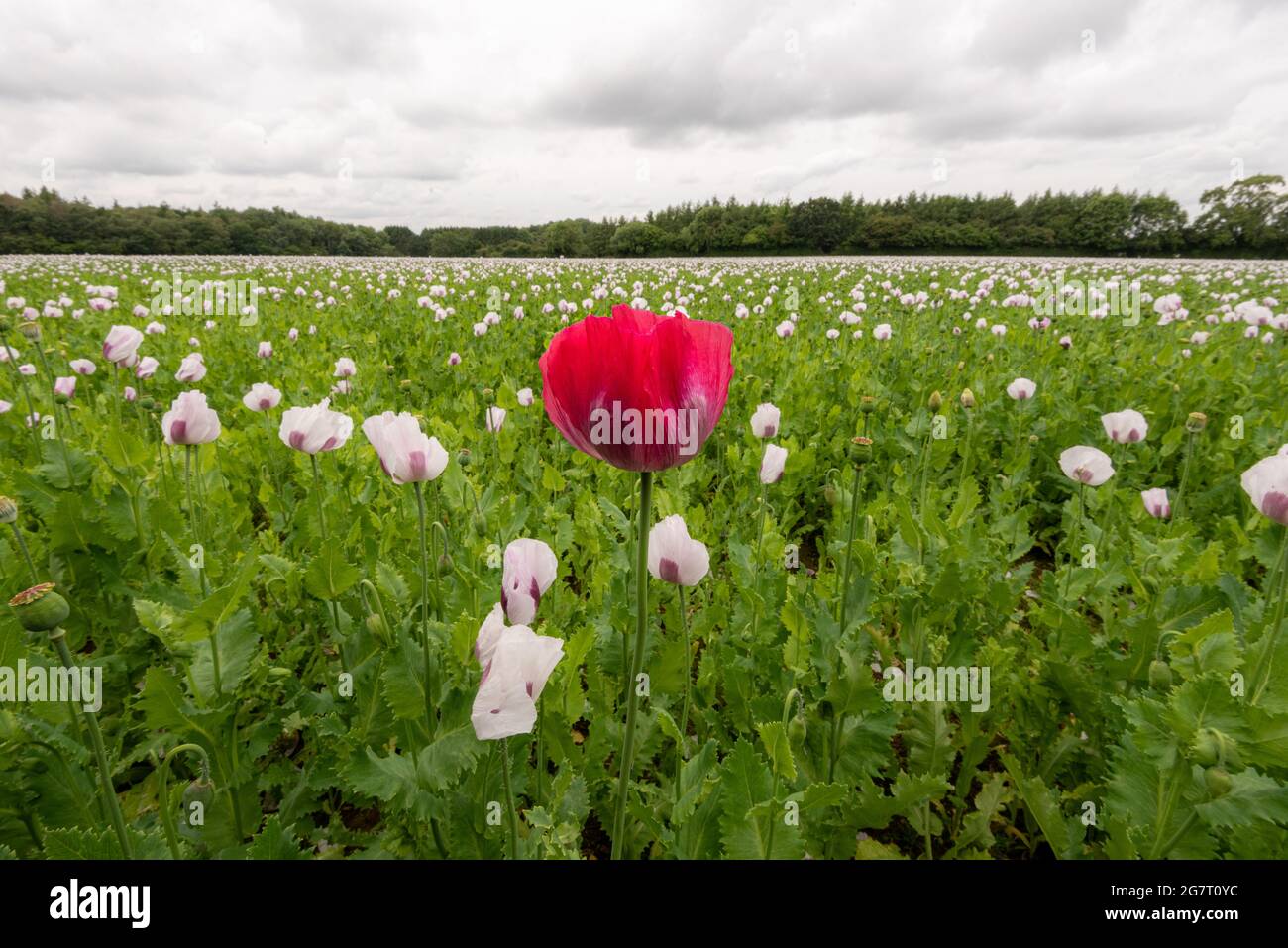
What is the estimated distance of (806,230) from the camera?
136 feet

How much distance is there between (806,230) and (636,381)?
45.2 metres

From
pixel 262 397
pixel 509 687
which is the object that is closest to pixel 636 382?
pixel 509 687

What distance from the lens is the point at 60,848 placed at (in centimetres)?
124

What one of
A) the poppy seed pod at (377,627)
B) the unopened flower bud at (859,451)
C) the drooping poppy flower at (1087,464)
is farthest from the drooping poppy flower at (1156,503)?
the poppy seed pod at (377,627)

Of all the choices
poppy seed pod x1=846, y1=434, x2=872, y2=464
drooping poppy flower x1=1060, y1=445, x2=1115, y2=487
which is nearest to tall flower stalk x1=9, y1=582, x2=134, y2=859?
poppy seed pod x1=846, y1=434, x2=872, y2=464

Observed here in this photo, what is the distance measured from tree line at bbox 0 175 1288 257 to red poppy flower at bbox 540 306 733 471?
4187cm

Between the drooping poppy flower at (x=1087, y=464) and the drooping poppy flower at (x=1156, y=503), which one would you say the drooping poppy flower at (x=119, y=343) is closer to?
the drooping poppy flower at (x=1087, y=464)

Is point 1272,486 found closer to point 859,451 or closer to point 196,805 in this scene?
point 859,451

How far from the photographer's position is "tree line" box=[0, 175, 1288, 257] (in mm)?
39500

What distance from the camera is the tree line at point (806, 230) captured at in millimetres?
39500

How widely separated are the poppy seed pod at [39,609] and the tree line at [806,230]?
41.9 m

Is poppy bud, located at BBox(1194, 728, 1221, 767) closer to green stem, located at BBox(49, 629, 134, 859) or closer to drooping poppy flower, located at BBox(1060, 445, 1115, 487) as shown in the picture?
drooping poppy flower, located at BBox(1060, 445, 1115, 487)
